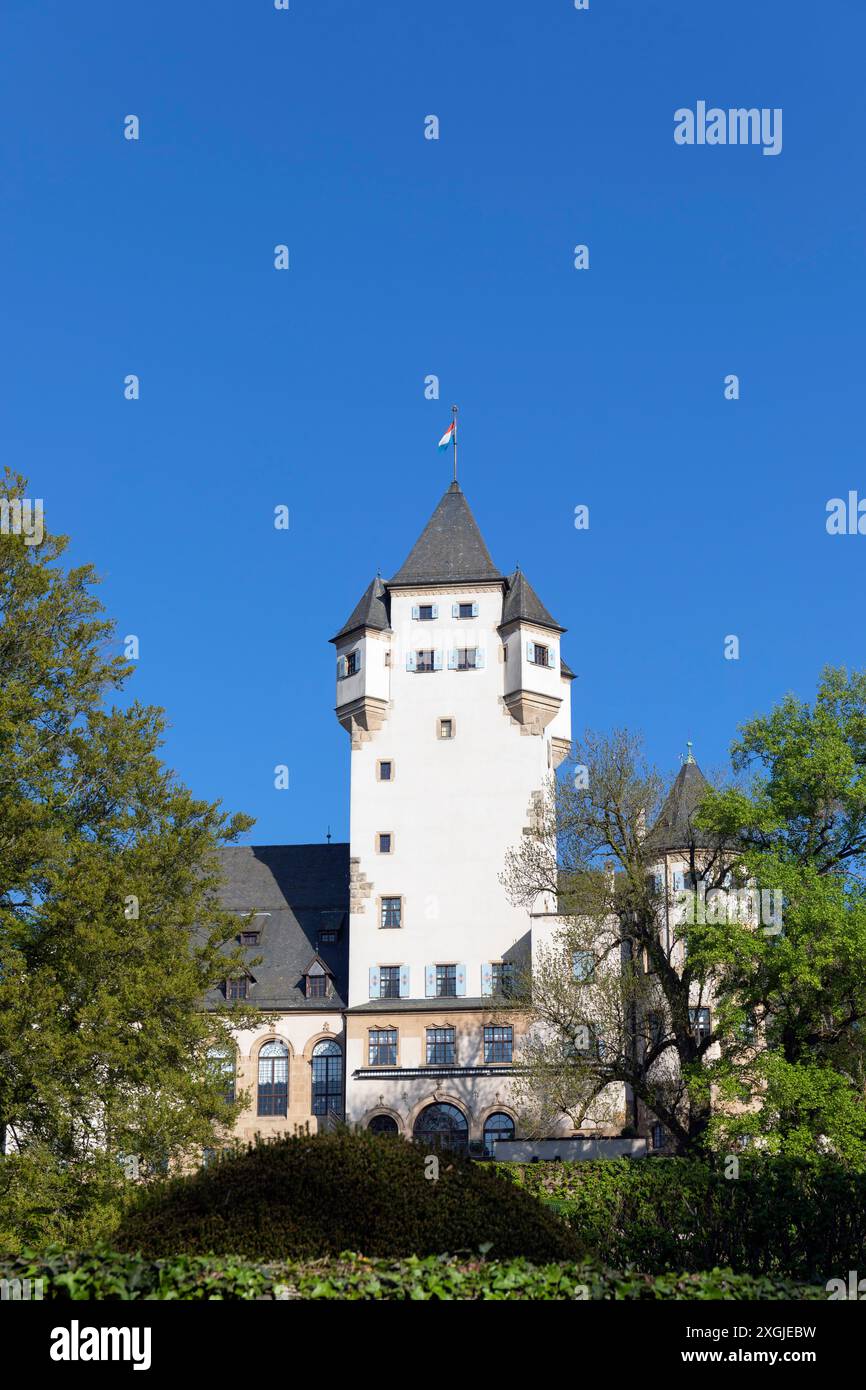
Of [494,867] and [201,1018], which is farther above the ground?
[494,867]

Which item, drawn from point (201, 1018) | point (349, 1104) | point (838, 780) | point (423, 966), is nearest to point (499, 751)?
point (423, 966)

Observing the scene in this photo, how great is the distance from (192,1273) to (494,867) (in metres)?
44.5

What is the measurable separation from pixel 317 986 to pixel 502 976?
8.08 m

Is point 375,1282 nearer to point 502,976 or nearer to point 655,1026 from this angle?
point 655,1026

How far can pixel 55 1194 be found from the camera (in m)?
29.8

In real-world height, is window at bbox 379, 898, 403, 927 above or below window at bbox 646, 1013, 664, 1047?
above

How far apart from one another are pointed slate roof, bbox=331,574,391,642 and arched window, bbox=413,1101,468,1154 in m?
18.8

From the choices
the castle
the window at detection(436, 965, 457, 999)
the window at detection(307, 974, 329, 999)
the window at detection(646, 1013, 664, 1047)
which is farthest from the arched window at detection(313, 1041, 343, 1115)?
the window at detection(646, 1013, 664, 1047)

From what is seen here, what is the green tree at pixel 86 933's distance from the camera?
30.2m

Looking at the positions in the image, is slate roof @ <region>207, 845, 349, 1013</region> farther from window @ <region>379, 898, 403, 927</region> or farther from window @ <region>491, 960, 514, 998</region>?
window @ <region>491, 960, 514, 998</region>

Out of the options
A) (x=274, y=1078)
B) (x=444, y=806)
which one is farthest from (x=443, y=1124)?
(x=444, y=806)

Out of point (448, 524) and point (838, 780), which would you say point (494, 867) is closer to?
point (448, 524)

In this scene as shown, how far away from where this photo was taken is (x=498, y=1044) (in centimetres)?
5666

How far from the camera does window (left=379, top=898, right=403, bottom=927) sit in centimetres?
5931
